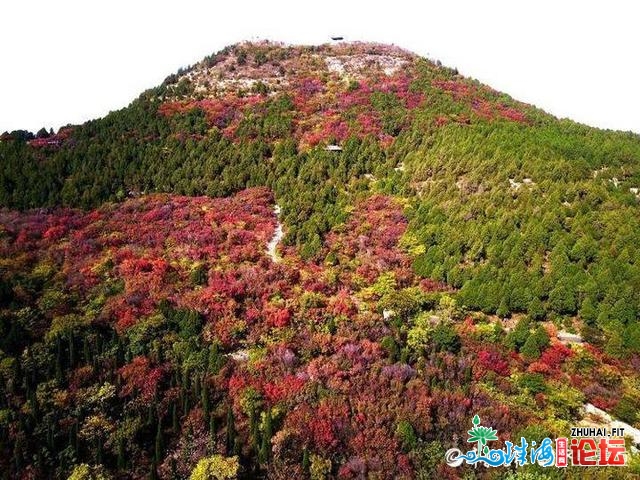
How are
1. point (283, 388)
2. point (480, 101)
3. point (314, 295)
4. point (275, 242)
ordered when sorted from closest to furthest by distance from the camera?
point (283, 388), point (314, 295), point (275, 242), point (480, 101)

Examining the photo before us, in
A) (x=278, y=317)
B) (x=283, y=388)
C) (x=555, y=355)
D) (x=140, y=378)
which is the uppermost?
(x=278, y=317)

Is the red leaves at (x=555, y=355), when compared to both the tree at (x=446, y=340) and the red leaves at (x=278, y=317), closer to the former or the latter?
the tree at (x=446, y=340)

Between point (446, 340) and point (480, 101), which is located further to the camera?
point (480, 101)

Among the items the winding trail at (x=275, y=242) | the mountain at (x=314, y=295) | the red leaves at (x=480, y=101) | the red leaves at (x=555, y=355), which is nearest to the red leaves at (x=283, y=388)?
the mountain at (x=314, y=295)

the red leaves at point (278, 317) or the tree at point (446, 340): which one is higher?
the red leaves at point (278, 317)

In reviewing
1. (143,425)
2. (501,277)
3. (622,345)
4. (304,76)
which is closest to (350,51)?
(304,76)

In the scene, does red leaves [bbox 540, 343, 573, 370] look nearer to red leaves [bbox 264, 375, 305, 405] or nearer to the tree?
the tree

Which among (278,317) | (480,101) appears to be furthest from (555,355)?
(480,101)

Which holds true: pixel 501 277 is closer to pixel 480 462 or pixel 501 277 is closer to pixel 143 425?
pixel 480 462

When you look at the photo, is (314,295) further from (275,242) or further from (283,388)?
(275,242)
